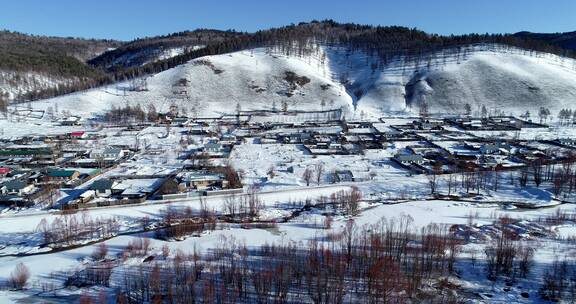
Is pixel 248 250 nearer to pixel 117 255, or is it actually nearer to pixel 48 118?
pixel 117 255

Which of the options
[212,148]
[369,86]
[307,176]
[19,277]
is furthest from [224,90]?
[19,277]

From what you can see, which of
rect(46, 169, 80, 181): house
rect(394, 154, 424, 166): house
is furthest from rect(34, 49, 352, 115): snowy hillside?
rect(46, 169, 80, 181): house

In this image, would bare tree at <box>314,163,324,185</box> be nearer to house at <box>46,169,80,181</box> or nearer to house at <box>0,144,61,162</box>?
house at <box>46,169,80,181</box>

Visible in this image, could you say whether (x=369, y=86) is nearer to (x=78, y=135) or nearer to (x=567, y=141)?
(x=567, y=141)

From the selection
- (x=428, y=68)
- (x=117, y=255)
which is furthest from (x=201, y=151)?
(x=428, y=68)

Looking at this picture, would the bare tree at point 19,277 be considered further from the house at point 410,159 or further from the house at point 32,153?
the house at point 410,159

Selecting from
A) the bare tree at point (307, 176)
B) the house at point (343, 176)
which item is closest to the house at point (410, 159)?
the house at point (343, 176)
